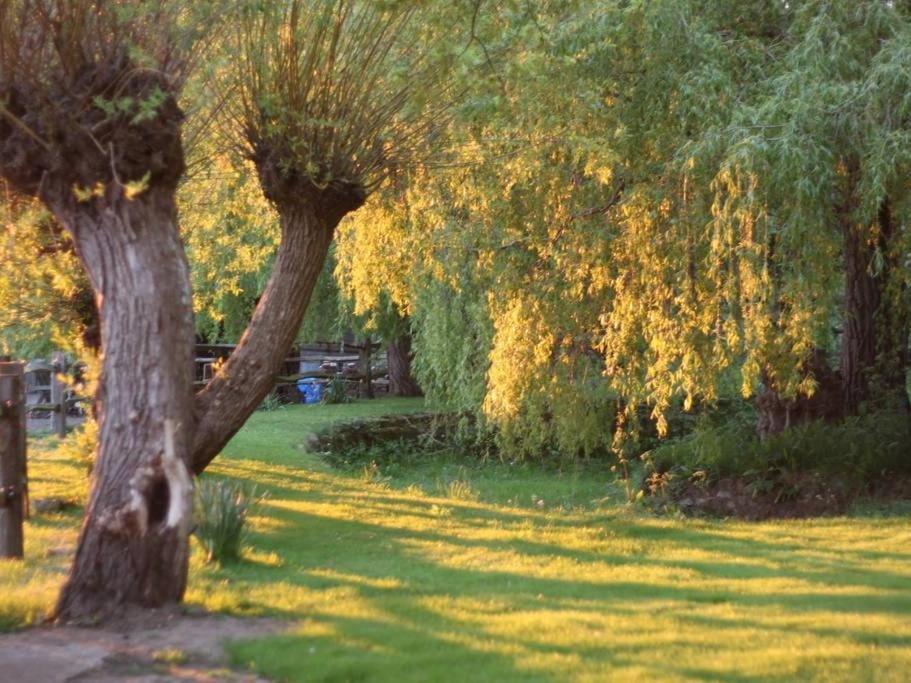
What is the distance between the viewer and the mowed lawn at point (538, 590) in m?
6.38

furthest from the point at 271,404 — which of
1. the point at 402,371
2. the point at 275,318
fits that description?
the point at 275,318

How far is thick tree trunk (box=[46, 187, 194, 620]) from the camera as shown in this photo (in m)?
7.40

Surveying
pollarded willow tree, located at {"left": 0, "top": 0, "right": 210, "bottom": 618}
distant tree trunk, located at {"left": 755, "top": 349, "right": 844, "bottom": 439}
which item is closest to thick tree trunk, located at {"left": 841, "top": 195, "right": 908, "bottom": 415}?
distant tree trunk, located at {"left": 755, "top": 349, "right": 844, "bottom": 439}

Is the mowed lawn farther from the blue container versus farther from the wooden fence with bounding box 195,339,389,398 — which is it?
the blue container

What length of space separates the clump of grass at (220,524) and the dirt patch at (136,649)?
6.20ft

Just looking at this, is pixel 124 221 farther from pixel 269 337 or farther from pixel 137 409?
pixel 269 337

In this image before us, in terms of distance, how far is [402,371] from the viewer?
34.2m

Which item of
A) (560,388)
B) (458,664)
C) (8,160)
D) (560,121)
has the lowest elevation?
(458,664)

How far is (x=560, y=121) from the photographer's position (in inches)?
509

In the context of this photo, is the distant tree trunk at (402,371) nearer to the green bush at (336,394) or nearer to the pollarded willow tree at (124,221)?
the green bush at (336,394)

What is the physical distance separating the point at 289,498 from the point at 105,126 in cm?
739

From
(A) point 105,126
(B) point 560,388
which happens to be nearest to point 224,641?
(A) point 105,126

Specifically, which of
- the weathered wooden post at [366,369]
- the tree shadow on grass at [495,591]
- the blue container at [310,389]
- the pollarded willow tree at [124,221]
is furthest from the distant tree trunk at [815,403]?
the blue container at [310,389]

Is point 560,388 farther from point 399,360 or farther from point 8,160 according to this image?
point 399,360
